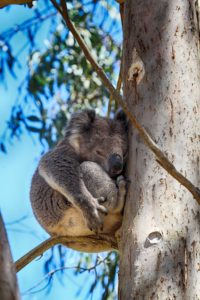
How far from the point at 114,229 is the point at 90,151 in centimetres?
59

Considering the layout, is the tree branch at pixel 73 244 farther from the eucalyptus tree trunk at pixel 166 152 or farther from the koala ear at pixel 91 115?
the koala ear at pixel 91 115

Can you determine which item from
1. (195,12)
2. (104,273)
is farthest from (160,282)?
(104,273)

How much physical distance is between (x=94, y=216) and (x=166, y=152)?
684 mm

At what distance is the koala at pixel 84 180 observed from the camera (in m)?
2.99

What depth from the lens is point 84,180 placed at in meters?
3.18

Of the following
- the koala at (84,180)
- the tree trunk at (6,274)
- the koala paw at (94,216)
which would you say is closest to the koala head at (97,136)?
the koala at (84,180)

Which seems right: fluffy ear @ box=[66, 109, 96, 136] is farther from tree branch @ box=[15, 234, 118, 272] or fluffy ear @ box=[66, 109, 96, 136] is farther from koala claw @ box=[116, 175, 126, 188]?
koala claw @ box=[116, 175, 126, 188]

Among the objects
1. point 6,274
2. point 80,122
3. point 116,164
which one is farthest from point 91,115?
point 6,274

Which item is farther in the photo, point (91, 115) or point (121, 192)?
point (91, 115)

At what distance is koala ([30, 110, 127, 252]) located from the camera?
2.99 metres

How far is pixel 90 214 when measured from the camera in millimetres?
2980

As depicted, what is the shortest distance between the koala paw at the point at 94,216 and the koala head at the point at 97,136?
0.24 meters

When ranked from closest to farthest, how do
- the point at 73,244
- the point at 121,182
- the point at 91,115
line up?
Result: the point at 121,182 < the point at 73,244 < the point at 91,115

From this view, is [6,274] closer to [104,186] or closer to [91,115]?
[104,186]
